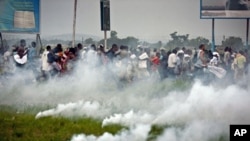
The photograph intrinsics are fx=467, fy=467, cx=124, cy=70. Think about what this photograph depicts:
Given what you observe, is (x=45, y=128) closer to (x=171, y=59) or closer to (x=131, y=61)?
(x=131, y=61)

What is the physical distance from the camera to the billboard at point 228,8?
293 centimetres

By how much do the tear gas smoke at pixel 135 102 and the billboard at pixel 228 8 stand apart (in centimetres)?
44

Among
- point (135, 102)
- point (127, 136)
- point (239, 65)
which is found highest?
point (239, 65)

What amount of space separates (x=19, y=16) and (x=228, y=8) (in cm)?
133

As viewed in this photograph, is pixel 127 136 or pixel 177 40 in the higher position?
pixel 177 40

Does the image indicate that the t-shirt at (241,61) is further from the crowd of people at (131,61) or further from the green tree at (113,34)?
the green tree at (113,34)

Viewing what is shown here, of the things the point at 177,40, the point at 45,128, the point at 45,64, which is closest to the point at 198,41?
the point at 177,40

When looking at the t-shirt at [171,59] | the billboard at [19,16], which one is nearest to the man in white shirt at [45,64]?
the billboard at [19,16]

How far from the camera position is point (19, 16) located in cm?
298

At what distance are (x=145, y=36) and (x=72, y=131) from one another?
0.76 meters

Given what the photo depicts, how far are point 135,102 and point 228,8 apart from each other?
832mm

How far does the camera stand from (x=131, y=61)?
9.76 feet

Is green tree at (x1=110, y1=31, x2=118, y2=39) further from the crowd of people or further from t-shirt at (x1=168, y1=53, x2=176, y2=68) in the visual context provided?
t-shirt at (x1=168, y1=53, x2=176, y2=68)

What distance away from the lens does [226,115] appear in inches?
115
